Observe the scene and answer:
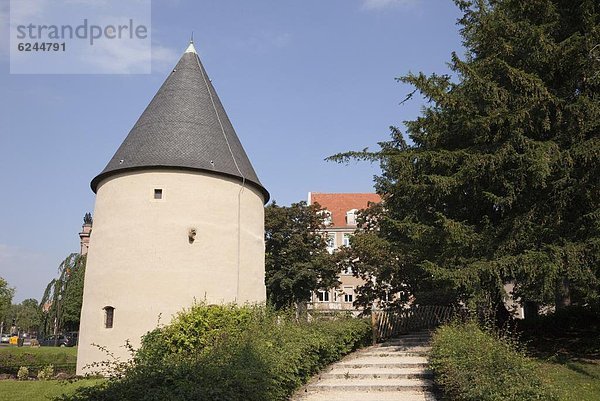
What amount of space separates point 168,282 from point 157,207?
2.91 metres

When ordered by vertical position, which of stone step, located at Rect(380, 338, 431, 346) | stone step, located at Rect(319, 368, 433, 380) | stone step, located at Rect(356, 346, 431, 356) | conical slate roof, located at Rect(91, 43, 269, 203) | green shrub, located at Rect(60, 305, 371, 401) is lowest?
stone step, located at Rect(319, 368, 433, 380)

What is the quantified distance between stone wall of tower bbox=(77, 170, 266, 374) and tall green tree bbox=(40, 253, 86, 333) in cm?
2402

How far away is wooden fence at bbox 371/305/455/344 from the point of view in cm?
1622

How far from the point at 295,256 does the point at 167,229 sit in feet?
48.4

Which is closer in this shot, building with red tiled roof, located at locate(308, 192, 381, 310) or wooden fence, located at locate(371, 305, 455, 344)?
wooden fence, located at locate(371, 305, 455, 344)

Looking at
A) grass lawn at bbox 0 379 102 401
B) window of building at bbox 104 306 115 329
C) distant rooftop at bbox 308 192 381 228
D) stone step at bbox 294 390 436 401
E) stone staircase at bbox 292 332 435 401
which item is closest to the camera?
stone step at bbox 294 390 436 401

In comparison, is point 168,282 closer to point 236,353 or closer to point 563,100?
point 236,353

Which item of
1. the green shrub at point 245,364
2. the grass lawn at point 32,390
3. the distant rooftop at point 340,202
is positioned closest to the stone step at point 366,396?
the green shrub at point 245,364

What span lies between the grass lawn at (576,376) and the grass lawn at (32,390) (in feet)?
33.8

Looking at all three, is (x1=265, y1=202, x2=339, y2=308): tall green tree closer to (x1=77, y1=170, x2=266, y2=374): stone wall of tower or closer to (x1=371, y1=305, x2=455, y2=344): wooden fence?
(x1=77, y1=170, x2=266, y2=374): stone wall of tower

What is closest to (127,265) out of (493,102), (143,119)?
(143,119)

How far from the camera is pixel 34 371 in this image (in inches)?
915

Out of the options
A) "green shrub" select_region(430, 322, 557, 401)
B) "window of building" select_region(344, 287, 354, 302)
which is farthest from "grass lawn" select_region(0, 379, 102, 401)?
"window of building" select_region(344, 287, 354, 302)

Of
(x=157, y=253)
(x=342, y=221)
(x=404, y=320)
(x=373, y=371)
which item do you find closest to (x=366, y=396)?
(x=373, y=371)
